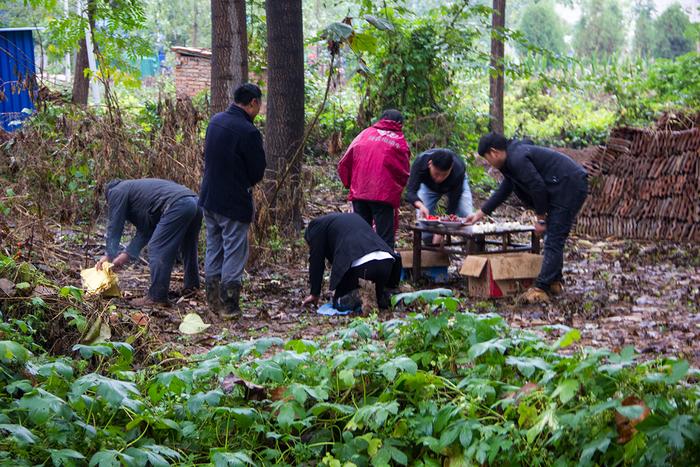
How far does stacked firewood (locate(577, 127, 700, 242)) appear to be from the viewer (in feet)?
46.8

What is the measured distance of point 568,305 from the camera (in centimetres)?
942

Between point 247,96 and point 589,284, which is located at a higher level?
point 247,96

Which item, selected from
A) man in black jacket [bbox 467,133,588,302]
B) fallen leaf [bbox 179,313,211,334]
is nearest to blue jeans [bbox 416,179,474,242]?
man in black jacket [bbox 467,133,588,302]

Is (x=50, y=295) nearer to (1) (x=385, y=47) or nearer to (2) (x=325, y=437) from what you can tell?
(2) (x=325, y=437)

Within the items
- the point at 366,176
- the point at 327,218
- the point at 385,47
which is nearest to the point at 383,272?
the point at 327,218

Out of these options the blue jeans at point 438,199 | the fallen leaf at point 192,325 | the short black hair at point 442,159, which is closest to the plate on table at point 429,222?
the short black hair at point 442,159

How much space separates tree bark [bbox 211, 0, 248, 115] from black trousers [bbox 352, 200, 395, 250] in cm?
291

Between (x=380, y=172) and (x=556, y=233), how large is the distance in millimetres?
1909

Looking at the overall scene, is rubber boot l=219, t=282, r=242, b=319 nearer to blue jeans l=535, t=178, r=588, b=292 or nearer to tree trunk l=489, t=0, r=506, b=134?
blue jeans l=535, t=178, r=588, b=292

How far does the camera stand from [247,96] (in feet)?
28.8

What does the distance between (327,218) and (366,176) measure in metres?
1.02

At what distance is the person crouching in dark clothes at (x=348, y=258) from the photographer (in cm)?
884

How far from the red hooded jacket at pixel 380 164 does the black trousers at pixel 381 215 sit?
9 centimetres

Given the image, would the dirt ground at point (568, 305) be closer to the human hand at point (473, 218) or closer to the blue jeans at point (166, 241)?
the blue jeans at point (166, 241)
